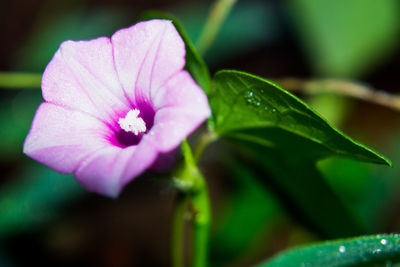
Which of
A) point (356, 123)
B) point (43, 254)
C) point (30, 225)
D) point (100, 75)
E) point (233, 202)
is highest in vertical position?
point (100, 75)

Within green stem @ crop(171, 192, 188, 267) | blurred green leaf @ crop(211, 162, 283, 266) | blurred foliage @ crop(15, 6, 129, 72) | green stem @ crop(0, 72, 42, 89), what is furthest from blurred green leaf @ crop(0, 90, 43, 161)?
green stem @ crop(171, 192, 188, 267)

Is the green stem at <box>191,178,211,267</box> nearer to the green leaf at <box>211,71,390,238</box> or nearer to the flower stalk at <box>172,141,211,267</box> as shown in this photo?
the flower stalk at <box>172,141,211,267</box>

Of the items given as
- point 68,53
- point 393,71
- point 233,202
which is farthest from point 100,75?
point 393,71

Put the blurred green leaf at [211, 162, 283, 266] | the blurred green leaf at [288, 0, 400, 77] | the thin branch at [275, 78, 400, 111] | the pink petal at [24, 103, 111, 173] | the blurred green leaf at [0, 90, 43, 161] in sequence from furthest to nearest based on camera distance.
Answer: the blurred green leaf at [288, 0, 400, 77] → the blurred green leaf at [0, 90, 43, 161] → the blurred green leaf at [211, 162, 283, 266] → the thin branch at [275, 78, 400, 111] → the pink petal at [24, 103, 111, 173]

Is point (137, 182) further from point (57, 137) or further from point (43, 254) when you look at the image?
point (57, 137)

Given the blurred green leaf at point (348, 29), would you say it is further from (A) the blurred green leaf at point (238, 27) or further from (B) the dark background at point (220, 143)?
(A) the blurred green leaf at point (238, 27)

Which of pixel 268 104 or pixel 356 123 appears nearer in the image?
pixel 268 104
